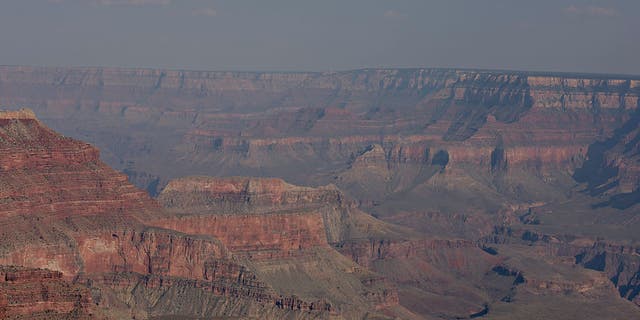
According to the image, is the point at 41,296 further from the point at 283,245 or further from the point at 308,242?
the point at 308,242

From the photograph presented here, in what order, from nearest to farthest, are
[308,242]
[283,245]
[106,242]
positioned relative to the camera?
1. [106,242]
2. [283,245]
3. [308,242]

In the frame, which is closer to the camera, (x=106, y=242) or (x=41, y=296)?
(x=41, y=296)

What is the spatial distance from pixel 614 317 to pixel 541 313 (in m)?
9.18

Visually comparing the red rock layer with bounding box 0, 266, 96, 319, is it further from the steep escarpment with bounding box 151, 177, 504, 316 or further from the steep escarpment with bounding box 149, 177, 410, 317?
the steep escarpment with bounding box 151, 177, 504, 316

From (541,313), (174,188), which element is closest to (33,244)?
(174,188)

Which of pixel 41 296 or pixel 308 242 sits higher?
pixel 41 296

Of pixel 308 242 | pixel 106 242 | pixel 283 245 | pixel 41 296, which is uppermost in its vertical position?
pixel 41 296

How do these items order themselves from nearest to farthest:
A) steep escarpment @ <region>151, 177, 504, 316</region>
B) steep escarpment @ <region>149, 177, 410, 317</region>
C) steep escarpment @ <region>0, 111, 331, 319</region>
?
1. steep escarpment @ <region>0, 111, 331, 319</region>
2. steep escarpment @ <region>149, 177, 410, 317</region>
3. steep escarpment @ <region>151, 177, 504, 316</region>

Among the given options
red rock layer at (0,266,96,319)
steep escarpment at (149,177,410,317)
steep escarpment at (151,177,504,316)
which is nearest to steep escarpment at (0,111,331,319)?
steep escarpment at (149,177,410,317)

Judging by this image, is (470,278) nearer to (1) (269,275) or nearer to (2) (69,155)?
(1) (269,275)

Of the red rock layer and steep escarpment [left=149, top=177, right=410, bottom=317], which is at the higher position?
the red rock layer

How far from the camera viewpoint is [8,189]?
132 meters

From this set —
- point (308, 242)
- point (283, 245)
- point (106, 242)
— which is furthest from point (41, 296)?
point (308, 242)

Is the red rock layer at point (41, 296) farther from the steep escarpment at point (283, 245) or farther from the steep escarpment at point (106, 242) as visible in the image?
the steep escarpment at point (283, 245)
